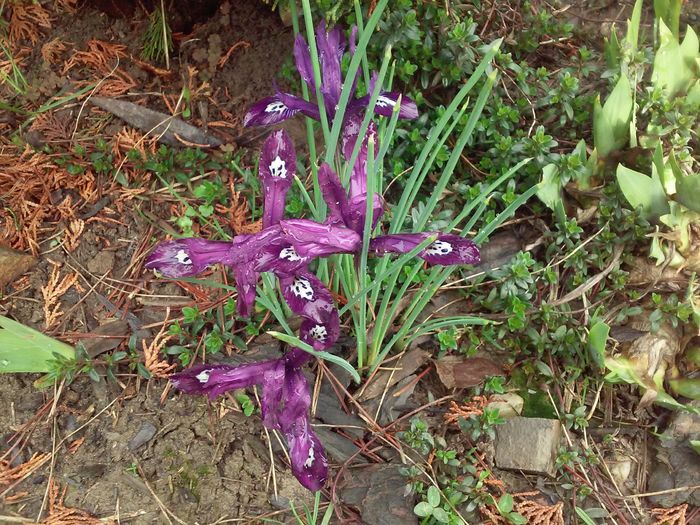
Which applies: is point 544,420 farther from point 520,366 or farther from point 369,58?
point 369,58

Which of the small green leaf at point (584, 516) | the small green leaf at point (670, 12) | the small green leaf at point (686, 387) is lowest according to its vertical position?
the small green leaf at point (584, 516)

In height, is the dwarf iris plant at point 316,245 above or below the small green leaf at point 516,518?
above

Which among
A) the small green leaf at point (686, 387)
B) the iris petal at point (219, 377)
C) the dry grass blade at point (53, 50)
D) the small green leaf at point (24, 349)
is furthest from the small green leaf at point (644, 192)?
the dry grass blade at point (53, 50)

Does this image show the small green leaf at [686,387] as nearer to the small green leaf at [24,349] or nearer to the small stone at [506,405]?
the small stone at [506,405]

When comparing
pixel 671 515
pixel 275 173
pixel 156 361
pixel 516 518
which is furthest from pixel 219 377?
pixel 671 515

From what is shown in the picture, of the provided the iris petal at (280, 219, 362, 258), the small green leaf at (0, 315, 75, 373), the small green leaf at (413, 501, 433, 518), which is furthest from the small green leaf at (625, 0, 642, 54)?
the small green leaf at (0, 315, 75, 373)

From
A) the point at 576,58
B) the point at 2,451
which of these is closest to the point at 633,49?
the point at 576,58

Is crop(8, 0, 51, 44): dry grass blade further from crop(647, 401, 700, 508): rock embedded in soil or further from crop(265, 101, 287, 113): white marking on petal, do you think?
crop(647, 401, 700, 508): rock embedded in soil
